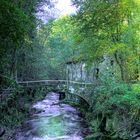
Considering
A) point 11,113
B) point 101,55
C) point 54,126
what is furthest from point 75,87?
point 11,113

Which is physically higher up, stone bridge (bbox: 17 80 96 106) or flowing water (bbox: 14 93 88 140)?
stone bridge (bbox: 17 80 96 106)

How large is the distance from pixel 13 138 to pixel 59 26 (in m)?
37.6

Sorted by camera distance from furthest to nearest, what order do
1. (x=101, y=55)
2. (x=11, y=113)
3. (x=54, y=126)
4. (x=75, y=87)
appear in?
(x=75, y=87) < (x=101, y=55) < (x=54, y=126) < (x=11, y=113)

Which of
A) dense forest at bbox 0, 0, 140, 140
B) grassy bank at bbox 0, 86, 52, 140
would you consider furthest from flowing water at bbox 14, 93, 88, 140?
dense forest at bbox 0, 0, 140, 140

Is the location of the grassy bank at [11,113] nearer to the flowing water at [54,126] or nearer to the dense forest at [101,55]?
the dense forest at [101,55]

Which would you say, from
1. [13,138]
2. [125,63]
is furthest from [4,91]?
[125,63]

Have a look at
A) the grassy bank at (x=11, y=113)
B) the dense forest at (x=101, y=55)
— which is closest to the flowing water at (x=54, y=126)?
the grassy bank at (x=11, y=113)

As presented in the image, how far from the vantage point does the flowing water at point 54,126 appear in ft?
57.3

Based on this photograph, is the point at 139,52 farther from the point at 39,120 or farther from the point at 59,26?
the point at 59,26

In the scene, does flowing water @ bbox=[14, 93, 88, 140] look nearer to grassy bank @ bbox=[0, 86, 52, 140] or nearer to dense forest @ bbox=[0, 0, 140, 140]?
grassy bank @ bbox=[0, 86, 52, 140]

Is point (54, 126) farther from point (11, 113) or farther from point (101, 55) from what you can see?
point (101, 55)

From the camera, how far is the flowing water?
17.5 m

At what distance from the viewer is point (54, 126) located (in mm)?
20453

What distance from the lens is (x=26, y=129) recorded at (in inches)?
760
